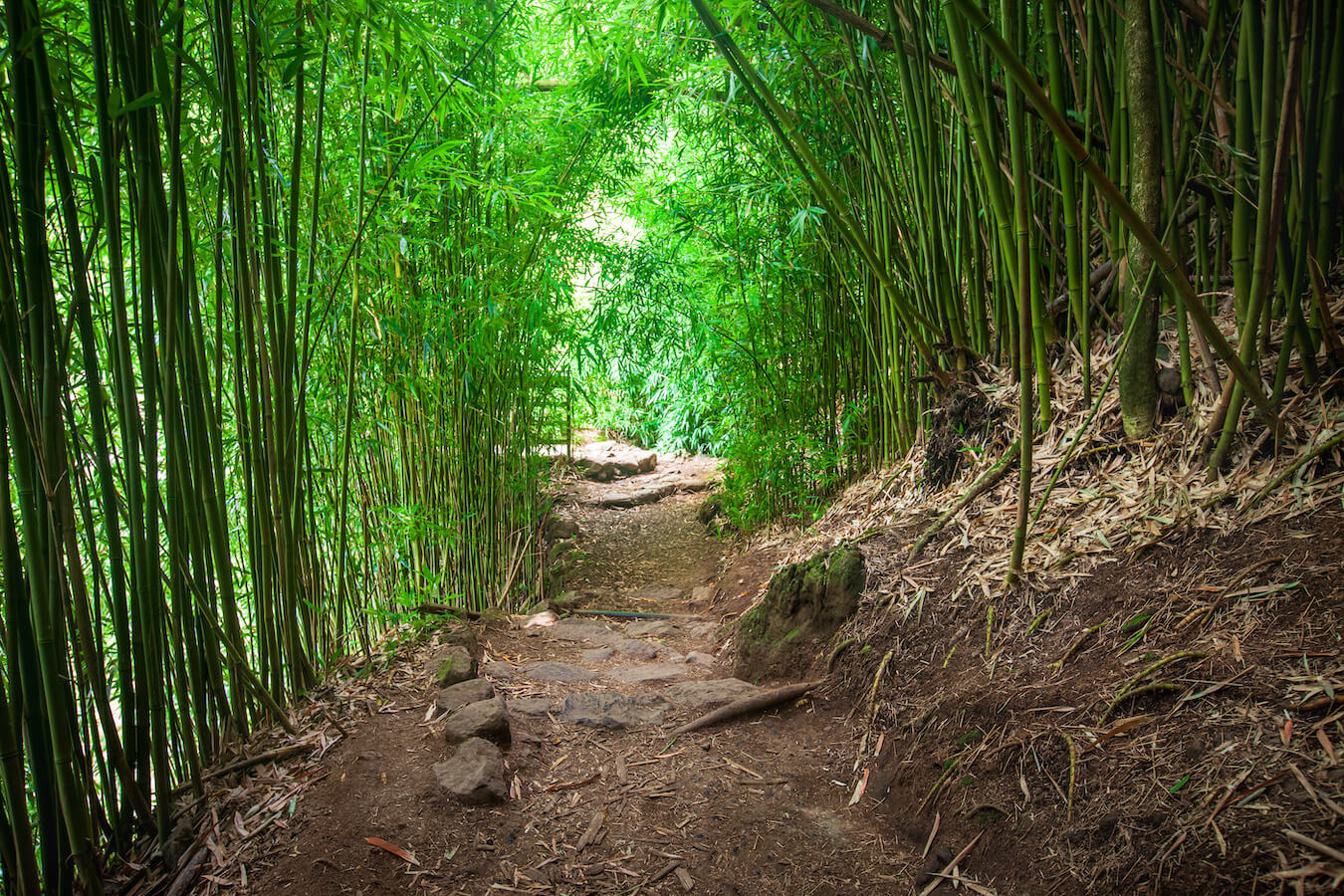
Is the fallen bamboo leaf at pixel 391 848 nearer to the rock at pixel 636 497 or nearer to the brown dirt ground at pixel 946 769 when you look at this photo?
the brown dirt ground at pixel 946 769

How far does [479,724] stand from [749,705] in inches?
24.8

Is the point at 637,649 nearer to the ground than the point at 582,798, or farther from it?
nearer to the ground

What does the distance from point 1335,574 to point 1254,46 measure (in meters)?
0.83

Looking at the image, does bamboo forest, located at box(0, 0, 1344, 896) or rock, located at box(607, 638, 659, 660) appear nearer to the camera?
bamboo forest, located at box(0, 0, 1344, 896)

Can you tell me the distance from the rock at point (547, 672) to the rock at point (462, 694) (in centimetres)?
31

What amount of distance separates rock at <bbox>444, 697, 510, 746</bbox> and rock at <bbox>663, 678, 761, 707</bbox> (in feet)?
1.50

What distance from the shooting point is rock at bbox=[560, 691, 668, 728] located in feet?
5.94

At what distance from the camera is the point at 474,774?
1424 millimetres

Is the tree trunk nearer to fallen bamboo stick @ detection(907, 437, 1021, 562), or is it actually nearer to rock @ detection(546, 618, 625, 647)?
fallen bamboo stick @ detection(907, 437, 1021, 562)

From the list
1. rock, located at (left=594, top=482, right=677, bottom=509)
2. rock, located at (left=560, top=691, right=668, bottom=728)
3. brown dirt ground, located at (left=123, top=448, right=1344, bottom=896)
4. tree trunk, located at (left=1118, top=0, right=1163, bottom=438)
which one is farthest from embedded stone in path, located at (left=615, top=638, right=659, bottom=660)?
rock, located at (left=594, top=482, right=677, bottom=509)

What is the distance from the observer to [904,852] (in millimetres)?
1185

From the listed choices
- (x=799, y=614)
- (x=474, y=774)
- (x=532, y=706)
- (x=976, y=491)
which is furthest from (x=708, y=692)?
(x=976, y=491)

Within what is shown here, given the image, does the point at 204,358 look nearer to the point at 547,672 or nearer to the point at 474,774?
the point at 474,774

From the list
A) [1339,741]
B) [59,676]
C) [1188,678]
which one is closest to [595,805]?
[59,676]
